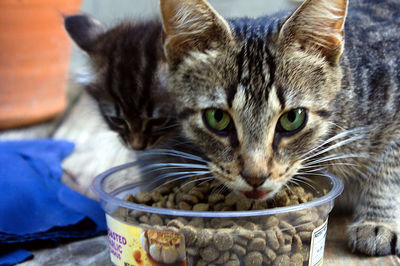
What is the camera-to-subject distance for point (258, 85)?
139cm

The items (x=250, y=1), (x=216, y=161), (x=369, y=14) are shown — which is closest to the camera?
(x=216, y=161)

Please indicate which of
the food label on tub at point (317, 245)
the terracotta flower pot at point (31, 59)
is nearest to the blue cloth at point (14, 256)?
the food label on tub at point (317, 245)

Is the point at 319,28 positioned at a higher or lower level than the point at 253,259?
higher

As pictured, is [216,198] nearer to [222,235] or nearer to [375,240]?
[222,235]

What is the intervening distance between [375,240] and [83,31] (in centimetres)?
132

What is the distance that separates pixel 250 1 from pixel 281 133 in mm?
2282

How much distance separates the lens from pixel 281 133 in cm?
142

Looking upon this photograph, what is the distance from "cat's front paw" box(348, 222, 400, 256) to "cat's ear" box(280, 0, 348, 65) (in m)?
0.57

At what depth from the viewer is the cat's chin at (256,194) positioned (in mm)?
1373

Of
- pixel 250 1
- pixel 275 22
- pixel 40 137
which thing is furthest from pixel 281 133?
pixel 250 1

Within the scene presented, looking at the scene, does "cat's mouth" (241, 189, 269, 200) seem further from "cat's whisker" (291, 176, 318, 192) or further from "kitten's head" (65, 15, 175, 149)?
"kitten's head" (65, 15, 175, 149)

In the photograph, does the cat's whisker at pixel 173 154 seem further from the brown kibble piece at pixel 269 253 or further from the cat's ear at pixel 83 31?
the cat's ear at pixel 83 31

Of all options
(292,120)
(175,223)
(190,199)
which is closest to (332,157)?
(292,120)

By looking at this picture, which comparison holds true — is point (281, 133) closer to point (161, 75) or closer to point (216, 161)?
point (216, 161)
